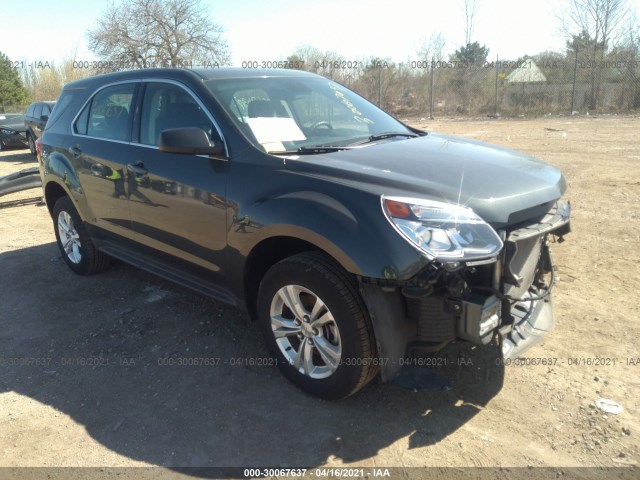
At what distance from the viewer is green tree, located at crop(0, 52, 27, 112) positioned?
32000 millimetres

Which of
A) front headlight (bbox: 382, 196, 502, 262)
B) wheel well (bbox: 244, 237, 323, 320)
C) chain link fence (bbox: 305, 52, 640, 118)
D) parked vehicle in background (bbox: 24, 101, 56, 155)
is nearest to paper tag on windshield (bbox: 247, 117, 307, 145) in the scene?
wheel well (bbox: 244, 237, 323, 320)

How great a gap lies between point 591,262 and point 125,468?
4186 mm

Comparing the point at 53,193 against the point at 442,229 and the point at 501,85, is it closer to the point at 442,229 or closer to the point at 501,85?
the point at 442,229

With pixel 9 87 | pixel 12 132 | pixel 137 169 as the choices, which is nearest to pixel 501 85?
pixel 12 132

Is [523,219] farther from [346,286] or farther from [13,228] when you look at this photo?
[13,228]

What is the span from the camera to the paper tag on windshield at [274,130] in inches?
132

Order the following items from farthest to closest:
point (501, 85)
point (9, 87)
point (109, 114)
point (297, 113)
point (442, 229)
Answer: point (9, 87) < point (501, 85) < point (109, 114) < point (297, 113) < point (442, 229)

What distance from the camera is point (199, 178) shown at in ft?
11.1

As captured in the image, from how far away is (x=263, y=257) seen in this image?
326 centimetres

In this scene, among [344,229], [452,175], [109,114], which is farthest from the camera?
[109,114]

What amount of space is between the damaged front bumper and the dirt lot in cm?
34

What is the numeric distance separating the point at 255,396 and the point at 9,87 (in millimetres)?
35887

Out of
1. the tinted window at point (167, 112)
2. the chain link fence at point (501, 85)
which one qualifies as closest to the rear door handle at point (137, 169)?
the tinted window at point (167, 112)

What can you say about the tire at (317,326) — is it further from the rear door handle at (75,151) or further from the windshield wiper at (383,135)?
the rear door handle at (75,151)
